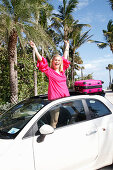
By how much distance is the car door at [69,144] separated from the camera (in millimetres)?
2074

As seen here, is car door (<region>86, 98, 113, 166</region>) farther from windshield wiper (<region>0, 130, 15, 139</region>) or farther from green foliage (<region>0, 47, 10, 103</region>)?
green foliage (<region>0, 47, 10, 103</region>)

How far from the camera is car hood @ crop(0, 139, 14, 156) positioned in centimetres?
191

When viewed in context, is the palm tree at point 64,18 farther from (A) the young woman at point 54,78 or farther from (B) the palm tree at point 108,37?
(A) the young woman at point 54,78

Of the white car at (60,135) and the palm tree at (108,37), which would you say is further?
the palm tree at (108,37)

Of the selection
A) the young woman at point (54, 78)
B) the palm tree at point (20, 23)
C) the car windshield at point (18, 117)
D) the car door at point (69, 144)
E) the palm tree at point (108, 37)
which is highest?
the palm tree at point (108, 37)

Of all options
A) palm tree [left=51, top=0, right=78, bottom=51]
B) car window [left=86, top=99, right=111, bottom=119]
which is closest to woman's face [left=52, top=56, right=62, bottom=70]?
car window [left=86, top=99, right=111, bottom=119]

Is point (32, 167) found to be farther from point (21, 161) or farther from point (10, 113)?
point (10, 113)

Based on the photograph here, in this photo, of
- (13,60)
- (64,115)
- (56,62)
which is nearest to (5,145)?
(64,115)

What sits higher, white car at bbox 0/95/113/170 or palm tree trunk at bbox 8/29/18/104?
palm tree trunk at bbox 8/29/18/104

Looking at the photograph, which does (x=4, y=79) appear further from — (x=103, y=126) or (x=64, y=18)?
(x=64, y=18)

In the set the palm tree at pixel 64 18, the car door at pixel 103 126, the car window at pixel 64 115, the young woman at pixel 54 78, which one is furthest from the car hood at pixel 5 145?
the palm tree at pixel 64 18

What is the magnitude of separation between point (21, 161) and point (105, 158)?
133cm

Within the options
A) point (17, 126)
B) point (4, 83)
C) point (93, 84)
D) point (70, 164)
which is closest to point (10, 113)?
point (17, 126)

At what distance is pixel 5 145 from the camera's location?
6.44 feet
